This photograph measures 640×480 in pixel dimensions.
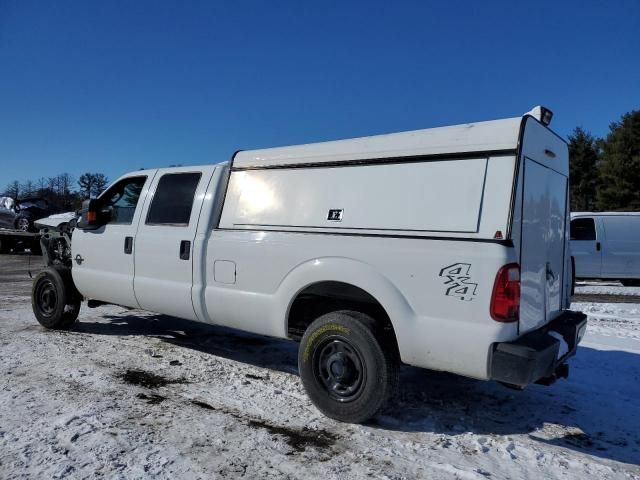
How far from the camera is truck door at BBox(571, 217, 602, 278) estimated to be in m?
12.2

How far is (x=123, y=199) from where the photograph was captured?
5840 mm

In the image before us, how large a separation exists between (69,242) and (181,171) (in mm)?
2403

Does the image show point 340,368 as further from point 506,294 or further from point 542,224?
point 542,224

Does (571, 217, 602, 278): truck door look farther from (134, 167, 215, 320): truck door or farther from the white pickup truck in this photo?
(134, 167, 215, 320): truck door

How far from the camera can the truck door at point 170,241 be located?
15.8 ft

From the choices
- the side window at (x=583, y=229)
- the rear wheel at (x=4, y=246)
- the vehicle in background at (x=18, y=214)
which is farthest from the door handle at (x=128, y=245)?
the vehicle in background at (x=18, y=214)

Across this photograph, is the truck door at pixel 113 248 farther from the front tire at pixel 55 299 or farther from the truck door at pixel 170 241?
the front tire at pixel 55 299

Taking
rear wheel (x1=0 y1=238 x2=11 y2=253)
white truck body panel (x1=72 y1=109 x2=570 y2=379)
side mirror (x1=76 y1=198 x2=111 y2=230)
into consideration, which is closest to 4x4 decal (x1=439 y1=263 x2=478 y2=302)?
white truck body panel (x1=72 y1=109 x2=570 y2=379)

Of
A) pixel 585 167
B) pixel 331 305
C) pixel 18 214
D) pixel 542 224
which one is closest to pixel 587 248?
pixel 542 224

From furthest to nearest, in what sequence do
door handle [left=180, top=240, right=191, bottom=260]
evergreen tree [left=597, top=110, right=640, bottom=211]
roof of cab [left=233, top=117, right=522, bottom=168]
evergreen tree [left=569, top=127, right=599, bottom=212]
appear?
1. evergreen tree [left=569, top=127, right=599, bottom=212]
2. evergreen tree [left=597, top=110, right=640, bottom=211]
3. door handle [left=180, top=240, right=191, bottom=260]
4. roof of cab [left=233, top=117, right=522, bottom=168]

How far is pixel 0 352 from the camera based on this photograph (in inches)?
207

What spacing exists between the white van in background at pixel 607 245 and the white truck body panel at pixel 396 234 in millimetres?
8962

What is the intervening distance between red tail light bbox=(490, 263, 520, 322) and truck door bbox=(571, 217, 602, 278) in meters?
10.3

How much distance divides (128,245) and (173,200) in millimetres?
759
